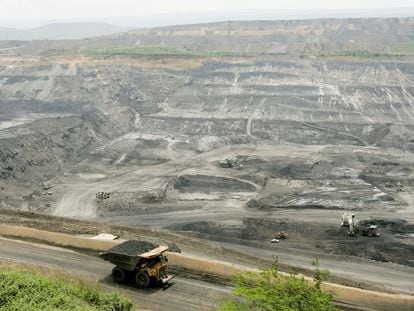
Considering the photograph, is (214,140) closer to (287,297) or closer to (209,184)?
(209,184)

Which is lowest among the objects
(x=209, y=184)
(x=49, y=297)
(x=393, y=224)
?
(x=393, y=224)

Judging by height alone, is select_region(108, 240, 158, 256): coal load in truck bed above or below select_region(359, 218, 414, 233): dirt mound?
above

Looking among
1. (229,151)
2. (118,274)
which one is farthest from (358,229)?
(229,151)

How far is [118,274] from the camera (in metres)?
17.3

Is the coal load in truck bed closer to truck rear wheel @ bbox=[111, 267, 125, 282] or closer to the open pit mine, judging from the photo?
truck rear wheel @ bbox=[111, 267, 125, 282]

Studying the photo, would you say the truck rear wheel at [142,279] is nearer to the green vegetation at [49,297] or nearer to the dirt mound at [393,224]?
the green vegetation at [49,297]

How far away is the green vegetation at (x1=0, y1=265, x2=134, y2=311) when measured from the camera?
36.7ft

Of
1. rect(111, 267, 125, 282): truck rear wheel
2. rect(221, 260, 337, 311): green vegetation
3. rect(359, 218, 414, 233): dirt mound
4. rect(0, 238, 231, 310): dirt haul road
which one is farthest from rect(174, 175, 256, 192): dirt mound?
rect(221, 260, 337, 311): green vegetation

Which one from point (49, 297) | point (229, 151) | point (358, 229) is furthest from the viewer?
point (229, 151)

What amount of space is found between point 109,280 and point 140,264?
1664mm

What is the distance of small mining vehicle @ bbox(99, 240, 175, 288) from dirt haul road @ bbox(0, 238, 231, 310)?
1.12 ft

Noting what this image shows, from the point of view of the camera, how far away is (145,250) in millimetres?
17266

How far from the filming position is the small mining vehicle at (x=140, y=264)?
16.9 metres

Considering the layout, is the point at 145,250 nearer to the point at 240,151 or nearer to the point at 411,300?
the point at 411,300
